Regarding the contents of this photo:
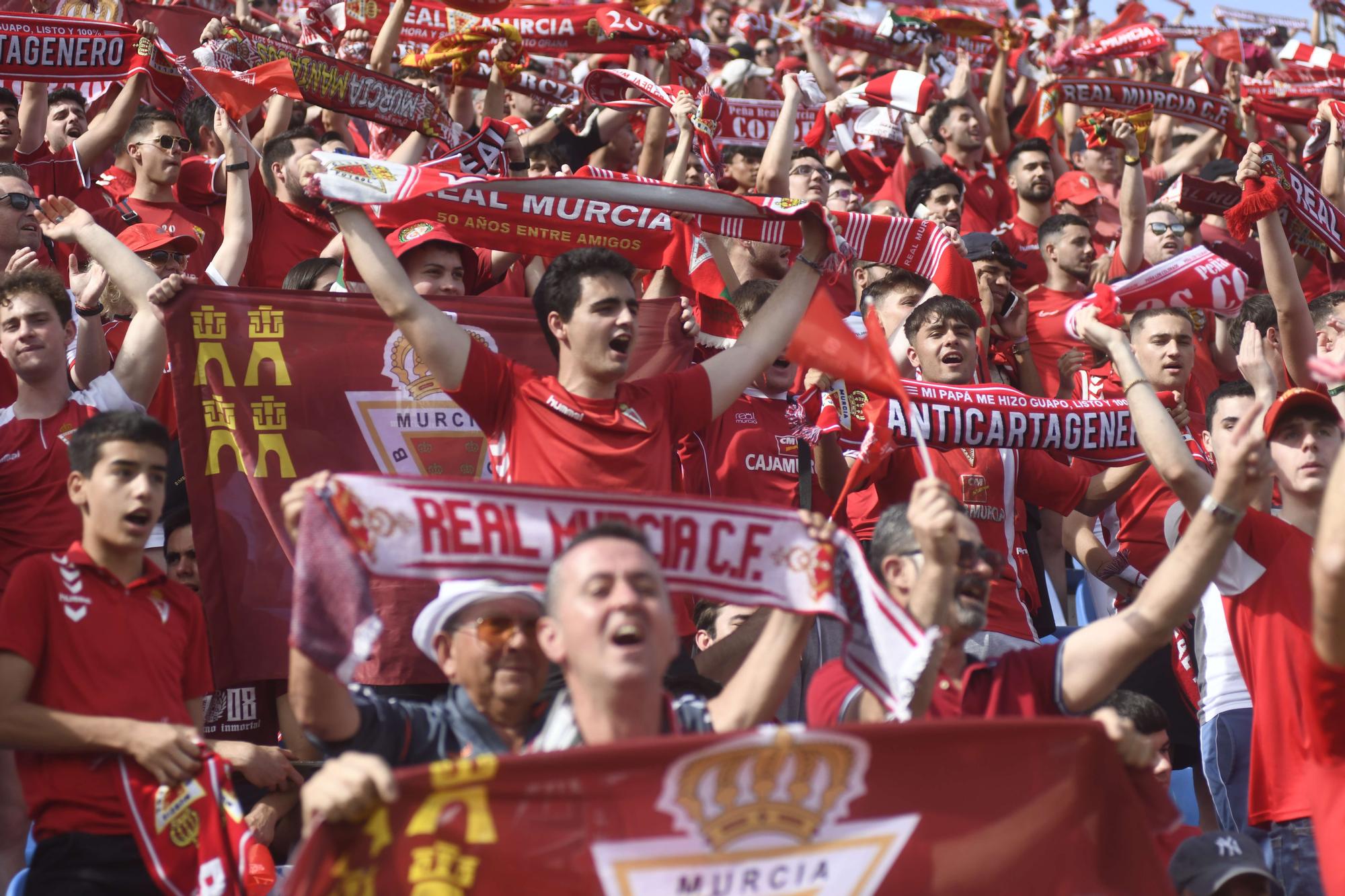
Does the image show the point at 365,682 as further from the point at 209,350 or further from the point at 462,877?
the point at 462,877

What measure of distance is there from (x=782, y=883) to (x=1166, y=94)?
7872 millimetres

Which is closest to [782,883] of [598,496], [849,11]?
[598,496]

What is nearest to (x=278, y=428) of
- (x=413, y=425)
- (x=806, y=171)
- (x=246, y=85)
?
(x=413, y=425)

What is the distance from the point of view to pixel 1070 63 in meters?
12.7

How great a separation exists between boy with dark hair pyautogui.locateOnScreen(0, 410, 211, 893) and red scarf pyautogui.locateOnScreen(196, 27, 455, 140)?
2963 mm

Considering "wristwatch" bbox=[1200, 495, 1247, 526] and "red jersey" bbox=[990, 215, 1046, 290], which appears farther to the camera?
"red jersey" bbox=[990, 215, 1046, 290]

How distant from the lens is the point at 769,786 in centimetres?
337

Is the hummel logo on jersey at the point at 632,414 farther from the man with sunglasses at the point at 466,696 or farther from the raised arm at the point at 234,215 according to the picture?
the raised arm at the point at 234,215

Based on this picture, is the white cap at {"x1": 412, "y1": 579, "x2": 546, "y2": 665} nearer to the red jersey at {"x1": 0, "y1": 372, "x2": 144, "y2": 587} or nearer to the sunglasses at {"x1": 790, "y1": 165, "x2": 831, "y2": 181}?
the red jersey at {"x1": 0, "y1": 372, "x2": 144, "y2": 587}

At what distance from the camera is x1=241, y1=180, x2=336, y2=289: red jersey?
25.4 feet

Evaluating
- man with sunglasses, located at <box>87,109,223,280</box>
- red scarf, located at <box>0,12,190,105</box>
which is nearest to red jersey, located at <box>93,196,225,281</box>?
man with sunglasses, located at <box>87,109,223,280</box>

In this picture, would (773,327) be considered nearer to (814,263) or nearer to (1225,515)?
(814,263)

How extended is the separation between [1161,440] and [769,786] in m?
1.77

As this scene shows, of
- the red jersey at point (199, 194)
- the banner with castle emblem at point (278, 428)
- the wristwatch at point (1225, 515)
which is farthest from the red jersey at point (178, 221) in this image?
the wristwatch at point (1225, 515)
